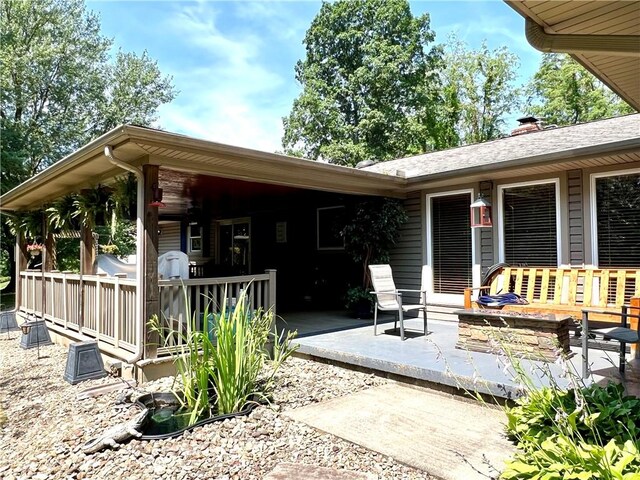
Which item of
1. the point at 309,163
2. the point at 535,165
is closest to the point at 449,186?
the point at 535,165

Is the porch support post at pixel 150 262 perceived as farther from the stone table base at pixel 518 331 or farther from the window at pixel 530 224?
the window at pixel 530 224

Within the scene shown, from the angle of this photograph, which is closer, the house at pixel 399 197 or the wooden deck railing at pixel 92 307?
the house at pixel 399 197

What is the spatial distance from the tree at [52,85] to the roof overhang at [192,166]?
34.3 ft

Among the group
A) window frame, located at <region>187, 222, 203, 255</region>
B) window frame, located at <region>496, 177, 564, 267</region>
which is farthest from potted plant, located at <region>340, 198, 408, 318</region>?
window frame, located at <region>187, 222, 203, 255</region>

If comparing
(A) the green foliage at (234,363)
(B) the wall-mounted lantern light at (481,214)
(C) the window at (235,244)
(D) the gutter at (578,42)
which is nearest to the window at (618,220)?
(B) the wall-mounted lantern light at (481,214)

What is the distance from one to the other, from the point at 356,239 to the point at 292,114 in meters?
17.4

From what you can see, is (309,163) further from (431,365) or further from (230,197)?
(230,197)

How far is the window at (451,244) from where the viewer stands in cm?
689

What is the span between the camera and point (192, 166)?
189 inches

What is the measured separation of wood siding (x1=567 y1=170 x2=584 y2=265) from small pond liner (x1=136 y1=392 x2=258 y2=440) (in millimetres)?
4650

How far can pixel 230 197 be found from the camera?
896 cm

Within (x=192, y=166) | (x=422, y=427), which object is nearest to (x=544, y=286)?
(x=422, y=427)

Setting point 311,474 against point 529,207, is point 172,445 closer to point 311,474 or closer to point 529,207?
point 311,474

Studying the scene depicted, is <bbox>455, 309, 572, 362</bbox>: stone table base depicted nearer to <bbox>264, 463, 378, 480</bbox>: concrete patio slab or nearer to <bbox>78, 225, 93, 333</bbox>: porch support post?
<bbox>264, 463, 378, 480</bbox>: concrete patio slab
